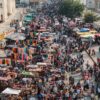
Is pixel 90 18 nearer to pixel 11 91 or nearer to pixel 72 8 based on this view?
pixel 72 8

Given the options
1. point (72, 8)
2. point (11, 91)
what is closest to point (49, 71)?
point (11, 91)

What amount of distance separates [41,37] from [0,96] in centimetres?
1898

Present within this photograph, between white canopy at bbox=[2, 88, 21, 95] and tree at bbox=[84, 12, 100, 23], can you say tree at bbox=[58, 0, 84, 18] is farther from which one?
white canopy at bbox=[2, 88, 21, 95]

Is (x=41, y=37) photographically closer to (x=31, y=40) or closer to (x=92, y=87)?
(x=31, y=40)

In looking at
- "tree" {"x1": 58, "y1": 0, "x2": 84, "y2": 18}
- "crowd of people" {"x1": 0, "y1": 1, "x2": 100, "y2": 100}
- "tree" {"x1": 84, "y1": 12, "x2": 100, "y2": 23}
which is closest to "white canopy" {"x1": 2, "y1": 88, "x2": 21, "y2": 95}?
"crowd of people" {"x1": 0, "y1": 1, "x2": 100, "y2": 100}

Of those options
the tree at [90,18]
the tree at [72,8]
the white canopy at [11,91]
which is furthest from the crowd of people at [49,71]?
the tree at [72,8]

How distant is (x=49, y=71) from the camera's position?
94.5 feet

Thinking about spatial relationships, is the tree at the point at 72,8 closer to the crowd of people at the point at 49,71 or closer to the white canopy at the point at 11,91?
the crowd of people at the point at 49,71

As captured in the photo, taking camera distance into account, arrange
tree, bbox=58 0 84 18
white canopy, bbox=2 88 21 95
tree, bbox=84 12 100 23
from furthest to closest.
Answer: tree, bbox=58 0 84 18 < tree, bbox=84 12 100 23 < white canopy, bbox=2 88 21 95

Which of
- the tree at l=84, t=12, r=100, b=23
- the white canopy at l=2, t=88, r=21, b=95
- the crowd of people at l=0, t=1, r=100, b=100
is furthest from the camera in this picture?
the tree at l=84, t=12, r=100, b=23

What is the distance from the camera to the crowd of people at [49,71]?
24.3 metres

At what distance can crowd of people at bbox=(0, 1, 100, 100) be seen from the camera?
24344 mm

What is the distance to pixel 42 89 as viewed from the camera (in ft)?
81.1

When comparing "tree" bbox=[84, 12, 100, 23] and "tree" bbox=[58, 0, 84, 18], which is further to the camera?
"tree" bbox=[58, 0, 84, 18]
